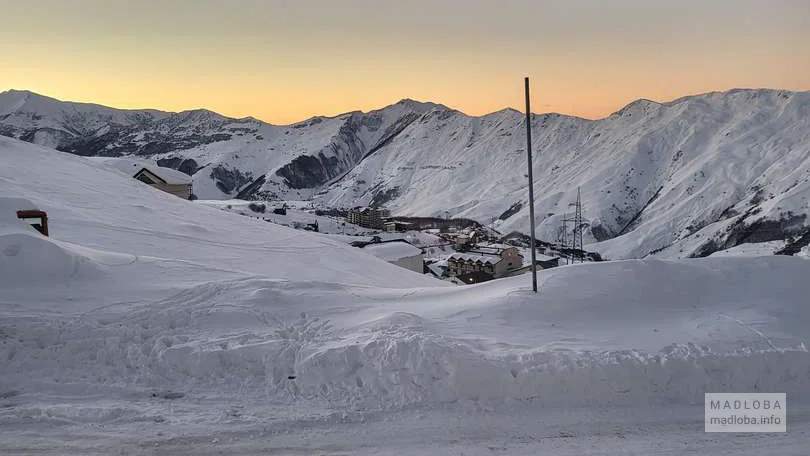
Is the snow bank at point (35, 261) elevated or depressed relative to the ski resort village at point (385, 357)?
elevated

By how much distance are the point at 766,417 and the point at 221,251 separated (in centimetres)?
2060

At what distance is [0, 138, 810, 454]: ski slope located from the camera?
262 inches

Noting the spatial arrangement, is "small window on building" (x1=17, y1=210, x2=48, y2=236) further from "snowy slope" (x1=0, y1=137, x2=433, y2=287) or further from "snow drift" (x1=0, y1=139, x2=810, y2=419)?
"snowy slope" (x1=0, y1=137, x2=433, y2=287)

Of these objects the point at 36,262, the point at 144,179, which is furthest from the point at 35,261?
the point at 144,179

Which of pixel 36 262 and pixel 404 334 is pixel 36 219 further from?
pixel 404 334

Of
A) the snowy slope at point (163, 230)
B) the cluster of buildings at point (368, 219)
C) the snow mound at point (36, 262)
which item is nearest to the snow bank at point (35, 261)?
the snow mound at point (36, 262)

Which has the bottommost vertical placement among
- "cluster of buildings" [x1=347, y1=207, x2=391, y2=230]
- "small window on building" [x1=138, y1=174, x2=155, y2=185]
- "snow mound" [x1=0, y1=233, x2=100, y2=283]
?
"cluster of buildings" [x1=347, y1=207, x2=391, y2=230]

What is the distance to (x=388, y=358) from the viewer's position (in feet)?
26.7

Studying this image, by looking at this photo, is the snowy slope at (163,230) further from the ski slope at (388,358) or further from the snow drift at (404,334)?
the ski slope at (388,358)

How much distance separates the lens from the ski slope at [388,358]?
6.66 metres

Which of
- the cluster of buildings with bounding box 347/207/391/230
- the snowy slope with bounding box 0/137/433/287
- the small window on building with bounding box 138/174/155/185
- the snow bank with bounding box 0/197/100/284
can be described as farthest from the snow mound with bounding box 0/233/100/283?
the cluster of buildings with bounding box 347/207/391/230

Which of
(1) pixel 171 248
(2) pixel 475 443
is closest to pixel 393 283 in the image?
(1) pixel 171 248

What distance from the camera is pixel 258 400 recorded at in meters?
7.52

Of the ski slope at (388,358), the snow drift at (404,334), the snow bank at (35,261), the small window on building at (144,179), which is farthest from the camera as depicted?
the small window on building at (144,179)
